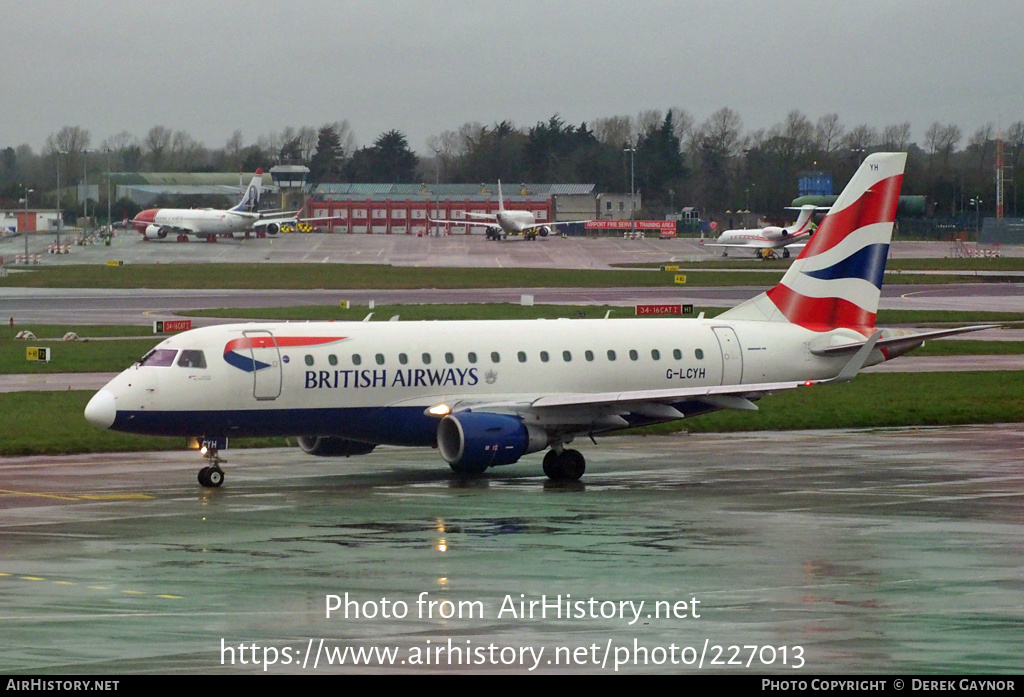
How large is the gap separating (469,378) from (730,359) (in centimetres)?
709

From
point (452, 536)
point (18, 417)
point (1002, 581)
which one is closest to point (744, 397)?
point (452, 536)

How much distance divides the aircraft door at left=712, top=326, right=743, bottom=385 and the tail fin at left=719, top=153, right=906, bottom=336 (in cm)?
191

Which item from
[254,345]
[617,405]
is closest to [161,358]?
[254,345]

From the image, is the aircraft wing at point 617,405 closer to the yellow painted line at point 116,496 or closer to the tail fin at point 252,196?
the yellow painted line at point 116,496

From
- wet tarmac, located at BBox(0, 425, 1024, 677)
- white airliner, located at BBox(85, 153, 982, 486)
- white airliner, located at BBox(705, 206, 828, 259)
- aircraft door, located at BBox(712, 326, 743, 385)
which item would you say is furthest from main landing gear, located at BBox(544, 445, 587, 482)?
white airliner, located at BBox(705, 206, 828, 259)

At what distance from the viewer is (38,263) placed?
460ft

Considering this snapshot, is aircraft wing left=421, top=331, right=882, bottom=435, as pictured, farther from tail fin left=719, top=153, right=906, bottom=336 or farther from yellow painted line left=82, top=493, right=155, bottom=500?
yellow painted line left=82, top=493, right=155, bottom=500

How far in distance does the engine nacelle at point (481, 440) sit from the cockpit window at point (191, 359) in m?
5.57

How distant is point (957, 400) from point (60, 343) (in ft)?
131

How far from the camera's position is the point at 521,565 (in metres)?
22.9

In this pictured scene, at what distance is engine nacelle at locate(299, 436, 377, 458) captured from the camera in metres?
34.6

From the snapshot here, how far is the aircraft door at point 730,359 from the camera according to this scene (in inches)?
1446

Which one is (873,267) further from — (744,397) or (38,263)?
(38,263)

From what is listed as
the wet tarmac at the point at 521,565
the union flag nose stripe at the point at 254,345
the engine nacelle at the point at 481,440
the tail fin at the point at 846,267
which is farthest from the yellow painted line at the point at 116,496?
the tail fin at the point at 846,267
